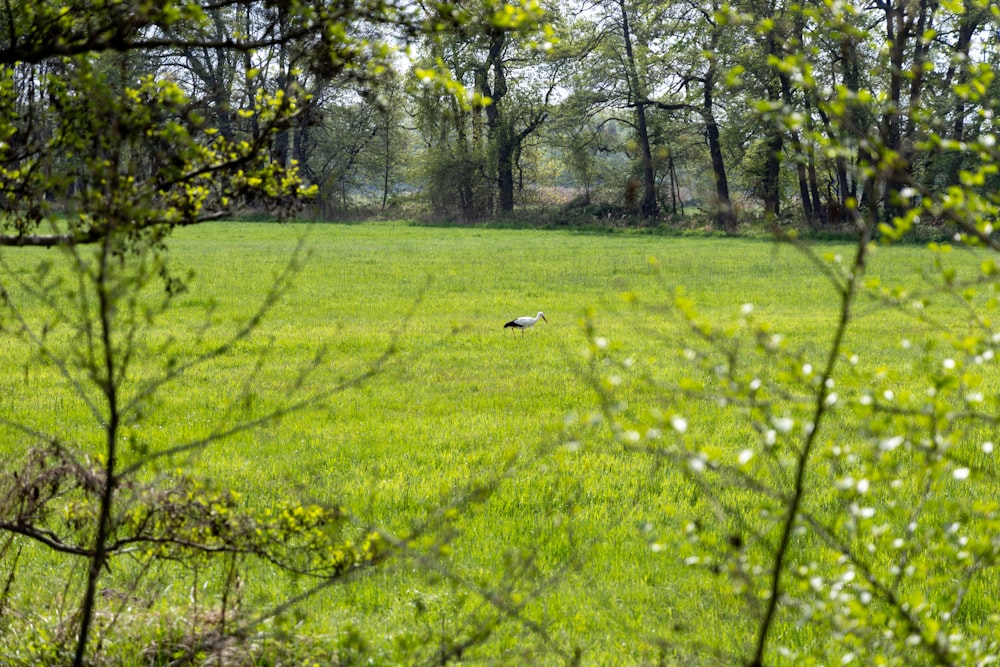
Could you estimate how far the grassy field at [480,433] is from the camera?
563 cm

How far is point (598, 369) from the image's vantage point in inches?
517

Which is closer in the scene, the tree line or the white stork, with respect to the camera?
the white stork

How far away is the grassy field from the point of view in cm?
563

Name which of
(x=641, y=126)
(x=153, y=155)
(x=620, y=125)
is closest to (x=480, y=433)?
(x=153, y=155)

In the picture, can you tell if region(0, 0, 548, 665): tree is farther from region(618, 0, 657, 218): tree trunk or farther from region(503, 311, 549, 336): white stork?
region(618, 0, 657, 218): tree trunk

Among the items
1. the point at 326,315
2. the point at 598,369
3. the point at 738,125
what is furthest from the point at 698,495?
the point at 738,125

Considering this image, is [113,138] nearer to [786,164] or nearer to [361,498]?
[361,498]

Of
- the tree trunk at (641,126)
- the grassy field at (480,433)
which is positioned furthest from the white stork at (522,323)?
the tree trunk at (641,126)

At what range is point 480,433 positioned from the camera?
9.97 meters

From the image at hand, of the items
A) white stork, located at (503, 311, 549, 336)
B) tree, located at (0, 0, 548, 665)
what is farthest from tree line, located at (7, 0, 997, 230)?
tree, located at (0, 0, 548, 665)

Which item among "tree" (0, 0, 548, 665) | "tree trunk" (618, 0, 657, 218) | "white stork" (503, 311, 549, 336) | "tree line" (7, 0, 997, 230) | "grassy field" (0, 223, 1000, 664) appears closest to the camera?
"tree" (0, 0, 548, 665)

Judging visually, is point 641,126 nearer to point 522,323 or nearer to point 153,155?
point 522,323

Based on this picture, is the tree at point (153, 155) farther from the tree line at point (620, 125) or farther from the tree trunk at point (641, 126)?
the tree trunk at point (641, 126)

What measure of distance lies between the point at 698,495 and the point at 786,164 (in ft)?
129
